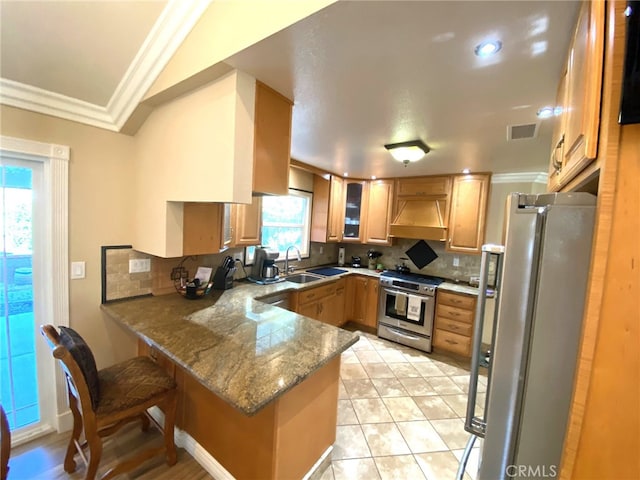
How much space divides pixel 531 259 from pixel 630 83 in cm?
48

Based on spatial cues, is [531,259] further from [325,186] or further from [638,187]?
[325,186]

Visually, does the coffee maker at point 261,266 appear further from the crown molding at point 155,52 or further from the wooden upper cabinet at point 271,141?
the crown molding at point 155,52

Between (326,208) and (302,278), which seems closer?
(302,278)

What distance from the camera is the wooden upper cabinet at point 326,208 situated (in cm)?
409

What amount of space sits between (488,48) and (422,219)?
2.93m

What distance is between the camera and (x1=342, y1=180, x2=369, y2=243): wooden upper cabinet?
4359mm

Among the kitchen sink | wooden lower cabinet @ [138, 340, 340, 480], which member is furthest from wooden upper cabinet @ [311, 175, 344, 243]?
wooden lower cabinet @ [138, 340, 340, 480]

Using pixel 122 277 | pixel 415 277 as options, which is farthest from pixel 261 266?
pixel 415 277

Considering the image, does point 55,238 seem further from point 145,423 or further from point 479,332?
point 479,332

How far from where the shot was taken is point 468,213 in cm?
348

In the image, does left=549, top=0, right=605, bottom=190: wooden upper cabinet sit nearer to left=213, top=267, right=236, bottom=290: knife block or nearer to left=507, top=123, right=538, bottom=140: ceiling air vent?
left=507, top=123, right=538, bottom=140: ceiling air vent

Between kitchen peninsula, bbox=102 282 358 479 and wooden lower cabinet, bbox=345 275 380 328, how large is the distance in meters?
2.26

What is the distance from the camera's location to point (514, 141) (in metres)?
2.14

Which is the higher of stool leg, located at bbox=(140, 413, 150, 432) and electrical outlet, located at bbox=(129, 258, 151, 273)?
electrical outlet, located at bbox=(129, 258, 151, 273)
